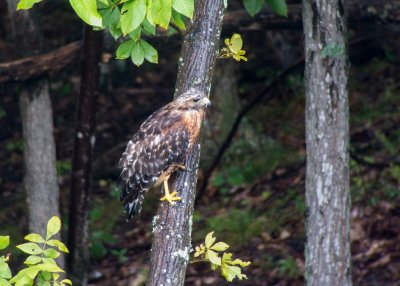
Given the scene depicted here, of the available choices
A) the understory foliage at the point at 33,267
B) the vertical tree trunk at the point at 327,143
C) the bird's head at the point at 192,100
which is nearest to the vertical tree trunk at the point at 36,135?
the vertical tree trunk at the point at 327,143

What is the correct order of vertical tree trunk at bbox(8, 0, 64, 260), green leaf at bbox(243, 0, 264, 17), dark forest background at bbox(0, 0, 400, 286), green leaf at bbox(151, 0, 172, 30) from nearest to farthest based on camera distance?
1. green leaf at bbox(151, 0, 172, 30)
2. green leaf at bbox(243, 0, 264, 17)
3. vertical tree trunk at bbox(8, 0, 64, 260)
4. dark forest background at bbox(0, 0, 400, 286)

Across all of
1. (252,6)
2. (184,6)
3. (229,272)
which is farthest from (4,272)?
(252,6)

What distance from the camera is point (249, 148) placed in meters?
11.6

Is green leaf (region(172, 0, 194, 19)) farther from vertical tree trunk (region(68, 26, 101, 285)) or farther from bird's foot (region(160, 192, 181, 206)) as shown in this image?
vertical tree trunk (region(68, 26, 101, 285))

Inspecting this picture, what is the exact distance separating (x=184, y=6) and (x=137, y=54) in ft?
3.46

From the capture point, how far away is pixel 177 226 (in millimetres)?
4605

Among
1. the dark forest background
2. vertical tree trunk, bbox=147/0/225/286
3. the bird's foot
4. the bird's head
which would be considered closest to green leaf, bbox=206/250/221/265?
vertical tree trunk, bbox=147/0/225/286

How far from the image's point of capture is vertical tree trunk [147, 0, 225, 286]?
14.8ft

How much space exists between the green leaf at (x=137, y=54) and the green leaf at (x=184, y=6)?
1028mm

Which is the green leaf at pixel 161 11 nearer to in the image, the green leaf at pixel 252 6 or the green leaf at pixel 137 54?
the green leaf at pixel 137 54

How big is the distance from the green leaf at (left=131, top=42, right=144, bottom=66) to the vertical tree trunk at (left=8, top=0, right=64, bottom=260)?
3775 mm

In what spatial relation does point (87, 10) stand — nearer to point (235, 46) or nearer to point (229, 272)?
point (235, 46)

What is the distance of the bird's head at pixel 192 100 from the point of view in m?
5.21

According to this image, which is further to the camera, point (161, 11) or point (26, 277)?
point (26, 277)
